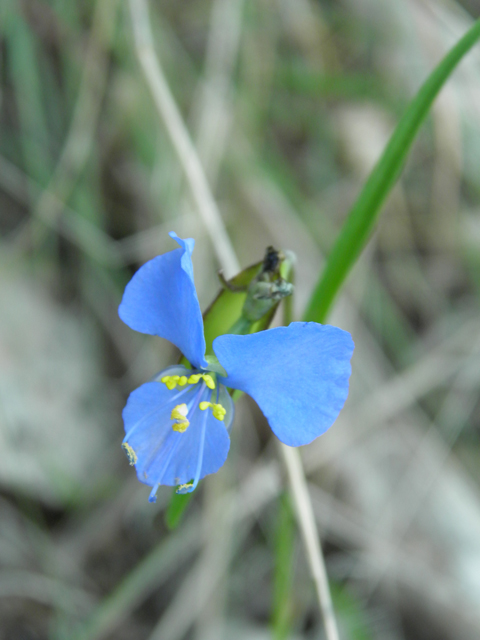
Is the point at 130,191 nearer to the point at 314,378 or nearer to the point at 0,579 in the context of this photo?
the point at 0,579

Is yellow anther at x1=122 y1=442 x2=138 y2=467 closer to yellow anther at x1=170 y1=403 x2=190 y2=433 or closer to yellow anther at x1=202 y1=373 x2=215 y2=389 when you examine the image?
yellow anther at x1=170 y1=403 x2=190 y2=433

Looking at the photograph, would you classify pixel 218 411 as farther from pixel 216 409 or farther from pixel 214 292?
pixel 214 292

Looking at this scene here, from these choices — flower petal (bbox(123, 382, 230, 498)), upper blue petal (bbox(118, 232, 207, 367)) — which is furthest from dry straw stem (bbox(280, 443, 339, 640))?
upper blue petal (bbox(118, 232, 207, 367))

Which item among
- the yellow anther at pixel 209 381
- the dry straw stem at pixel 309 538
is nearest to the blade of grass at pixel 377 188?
the yellow anther at pixel 209 381

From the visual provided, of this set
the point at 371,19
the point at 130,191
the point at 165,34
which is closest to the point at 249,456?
the point at 130,191

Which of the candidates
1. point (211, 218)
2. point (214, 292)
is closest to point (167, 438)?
point (211, 218)

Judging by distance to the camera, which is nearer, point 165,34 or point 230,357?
point 230,357
